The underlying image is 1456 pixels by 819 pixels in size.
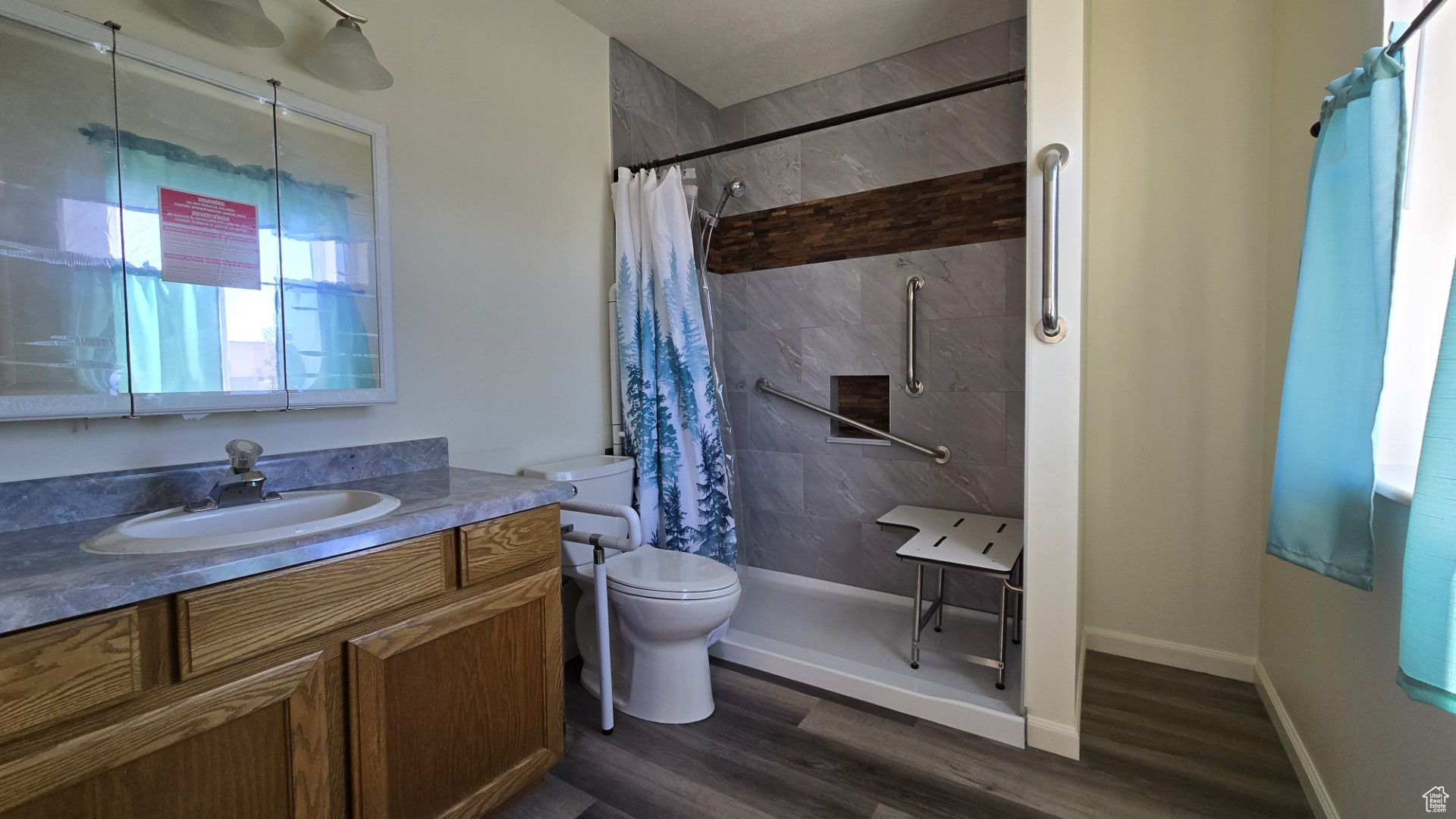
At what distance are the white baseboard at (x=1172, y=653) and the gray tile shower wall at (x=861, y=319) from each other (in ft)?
1.36

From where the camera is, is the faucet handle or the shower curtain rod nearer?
the faucet handle

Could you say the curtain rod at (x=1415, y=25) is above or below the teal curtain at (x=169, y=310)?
above

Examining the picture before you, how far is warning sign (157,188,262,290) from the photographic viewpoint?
1.28 metres

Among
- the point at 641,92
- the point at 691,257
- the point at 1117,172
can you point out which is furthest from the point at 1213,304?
the point at 641,92

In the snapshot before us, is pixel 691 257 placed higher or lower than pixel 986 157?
lower

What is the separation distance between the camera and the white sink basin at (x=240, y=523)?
99 cm

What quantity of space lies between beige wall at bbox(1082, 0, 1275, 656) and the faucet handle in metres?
2.64

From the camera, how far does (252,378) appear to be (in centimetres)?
140

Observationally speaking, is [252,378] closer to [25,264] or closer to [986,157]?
[25,264]

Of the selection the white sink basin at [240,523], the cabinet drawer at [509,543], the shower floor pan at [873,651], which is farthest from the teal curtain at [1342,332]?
the white sink basin at [240,523]

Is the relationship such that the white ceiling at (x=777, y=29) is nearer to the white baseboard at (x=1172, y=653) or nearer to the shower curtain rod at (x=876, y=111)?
the shower curtain rod at (x=876, y=111)

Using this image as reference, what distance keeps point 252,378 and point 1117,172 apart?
291 cm

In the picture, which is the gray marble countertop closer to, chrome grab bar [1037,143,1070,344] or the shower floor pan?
the shower floor pan

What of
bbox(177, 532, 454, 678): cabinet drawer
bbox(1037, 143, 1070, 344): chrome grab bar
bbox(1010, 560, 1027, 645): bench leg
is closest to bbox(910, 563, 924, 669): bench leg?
bbox(1010, 560, 1027, 645): bench leg
